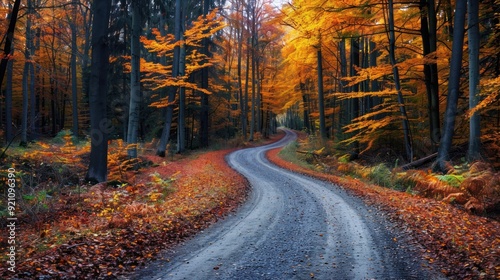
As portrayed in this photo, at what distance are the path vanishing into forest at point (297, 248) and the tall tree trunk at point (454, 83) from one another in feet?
14.7

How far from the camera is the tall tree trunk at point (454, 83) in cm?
1173

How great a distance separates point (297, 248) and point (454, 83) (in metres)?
9.68

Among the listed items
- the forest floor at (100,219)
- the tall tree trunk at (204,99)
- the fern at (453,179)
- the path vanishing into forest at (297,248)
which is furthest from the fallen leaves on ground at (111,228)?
the tall tree trunk at (204,99)

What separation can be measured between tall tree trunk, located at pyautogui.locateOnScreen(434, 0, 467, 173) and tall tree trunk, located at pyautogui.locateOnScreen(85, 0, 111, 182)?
12035 mm

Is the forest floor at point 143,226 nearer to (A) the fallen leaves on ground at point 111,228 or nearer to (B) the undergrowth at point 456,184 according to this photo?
(A) the fallen leaves on ground at point 111,228

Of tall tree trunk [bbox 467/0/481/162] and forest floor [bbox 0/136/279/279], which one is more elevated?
tall tree trunk [bbox 467/0/481/162]

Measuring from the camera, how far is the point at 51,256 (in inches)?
200

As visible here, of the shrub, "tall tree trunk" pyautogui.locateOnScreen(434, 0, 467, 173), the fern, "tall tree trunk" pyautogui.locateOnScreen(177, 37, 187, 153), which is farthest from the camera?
"tall tree trunk" pyautogui.locateOnScreen(177, 37, 187, 153)

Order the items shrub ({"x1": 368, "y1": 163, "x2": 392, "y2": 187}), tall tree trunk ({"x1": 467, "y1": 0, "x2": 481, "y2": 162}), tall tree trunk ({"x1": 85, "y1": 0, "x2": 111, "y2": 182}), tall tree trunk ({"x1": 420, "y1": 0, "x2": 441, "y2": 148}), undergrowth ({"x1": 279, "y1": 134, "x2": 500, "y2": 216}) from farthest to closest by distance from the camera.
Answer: shrub ({"x1": 368, "y1": 163, "x2": 392, "y2": 187}), tall tree trunk ({"x1": 420, "y1": 0, "x2": 441, "y2": 148}), tall tree trunk ({"x1": 467, "y1": 0, "x2": 481, "y2": 162}), tall tree trunk ({"x1": 85, "y1": 0, "x2": 111, "y2": 182}), undergrowth ({"x1": 279, "y1": 134, "x2": 500, "y2": 216})

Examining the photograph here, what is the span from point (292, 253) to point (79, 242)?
147 inches

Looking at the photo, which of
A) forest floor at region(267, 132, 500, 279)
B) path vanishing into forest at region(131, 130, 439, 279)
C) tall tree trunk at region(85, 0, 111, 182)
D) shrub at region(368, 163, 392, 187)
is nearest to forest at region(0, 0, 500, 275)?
tall tree trunk at region(85, 0, 111, 182)

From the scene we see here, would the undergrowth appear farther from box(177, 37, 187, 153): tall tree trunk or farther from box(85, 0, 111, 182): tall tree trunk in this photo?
box(177, 37, 187, 153): tall tree trunk

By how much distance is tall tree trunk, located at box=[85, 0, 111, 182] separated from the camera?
10.9 metres

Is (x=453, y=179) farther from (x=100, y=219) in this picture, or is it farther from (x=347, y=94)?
(x=100, y=219)
